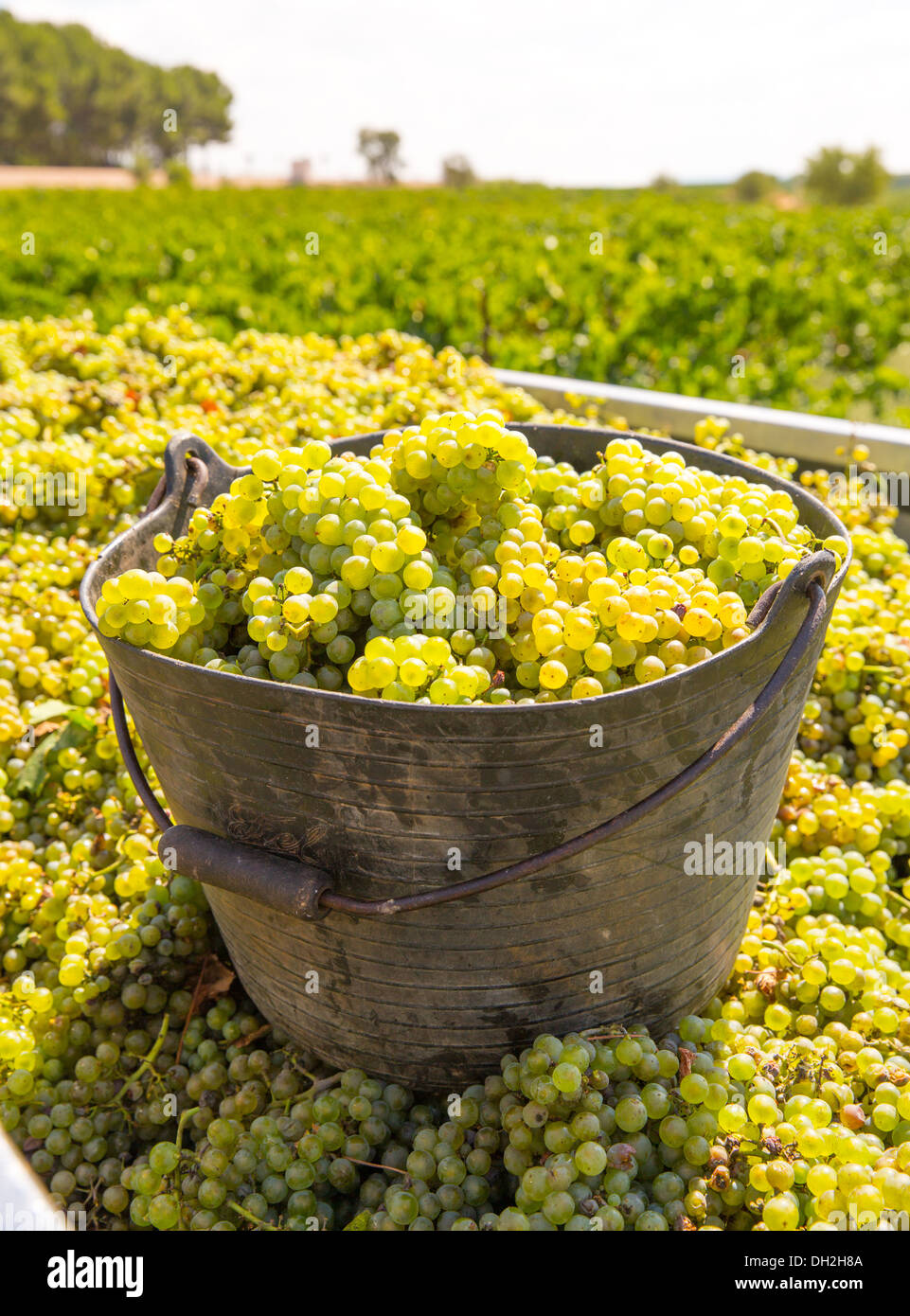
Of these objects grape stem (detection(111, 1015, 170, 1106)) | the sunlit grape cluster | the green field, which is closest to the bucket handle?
the sunlit grape cluster

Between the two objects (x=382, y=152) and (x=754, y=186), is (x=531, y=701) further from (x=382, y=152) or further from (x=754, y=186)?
(x=382, y=152)

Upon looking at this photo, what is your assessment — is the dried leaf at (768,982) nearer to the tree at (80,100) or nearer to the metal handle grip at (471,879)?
the metal handle grip at (471,879)

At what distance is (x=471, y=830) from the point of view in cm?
130

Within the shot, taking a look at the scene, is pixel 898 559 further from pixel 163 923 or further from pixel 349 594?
pixel 163 923

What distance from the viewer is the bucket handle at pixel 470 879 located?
1296 mm

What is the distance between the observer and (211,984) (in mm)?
2059

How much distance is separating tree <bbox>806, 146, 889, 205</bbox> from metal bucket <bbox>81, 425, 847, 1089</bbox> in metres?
50.1

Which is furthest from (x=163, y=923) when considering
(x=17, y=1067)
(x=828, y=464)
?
(x=828, y=464)

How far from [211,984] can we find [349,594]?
1.04 metres

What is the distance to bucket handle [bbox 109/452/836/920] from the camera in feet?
4.25

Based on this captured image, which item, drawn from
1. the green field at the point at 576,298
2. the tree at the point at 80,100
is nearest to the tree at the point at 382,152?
the tree at the point at 80,100

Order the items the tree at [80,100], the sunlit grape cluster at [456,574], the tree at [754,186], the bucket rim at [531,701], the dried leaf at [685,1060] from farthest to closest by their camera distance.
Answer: the tree at [80,100]
the tree at [754,186]
the dried leaf at [685,1060]
the sunlit grape cluster at [456,574]
the bucket rim at [531,701]

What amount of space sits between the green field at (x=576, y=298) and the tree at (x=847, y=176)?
40.2 metres
